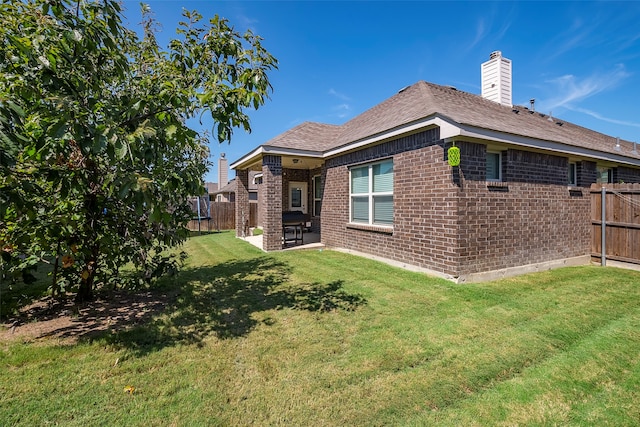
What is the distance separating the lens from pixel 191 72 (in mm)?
3916

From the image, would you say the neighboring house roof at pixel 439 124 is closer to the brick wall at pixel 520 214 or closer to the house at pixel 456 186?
the house at pixel 456 186

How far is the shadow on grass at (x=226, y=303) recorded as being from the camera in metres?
3.52

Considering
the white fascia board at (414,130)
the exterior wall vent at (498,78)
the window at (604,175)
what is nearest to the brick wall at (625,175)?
the window at (604,175)

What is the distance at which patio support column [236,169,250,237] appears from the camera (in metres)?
12.9

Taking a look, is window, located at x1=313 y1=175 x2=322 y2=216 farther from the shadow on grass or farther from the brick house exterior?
the shadow on grass

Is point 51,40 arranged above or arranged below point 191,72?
below

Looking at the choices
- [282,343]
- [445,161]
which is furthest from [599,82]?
[282,343]

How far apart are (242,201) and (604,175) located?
43.5 feet

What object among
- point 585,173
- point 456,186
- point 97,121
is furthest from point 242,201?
point 585,173

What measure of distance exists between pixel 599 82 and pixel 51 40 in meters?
16.4

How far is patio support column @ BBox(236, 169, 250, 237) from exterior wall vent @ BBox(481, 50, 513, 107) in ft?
33.4

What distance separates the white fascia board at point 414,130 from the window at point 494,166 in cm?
159

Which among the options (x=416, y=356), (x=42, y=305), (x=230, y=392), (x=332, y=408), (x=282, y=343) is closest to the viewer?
(x=332, y=408)

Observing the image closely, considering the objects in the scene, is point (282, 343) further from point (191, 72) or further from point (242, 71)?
point (191, 72)
